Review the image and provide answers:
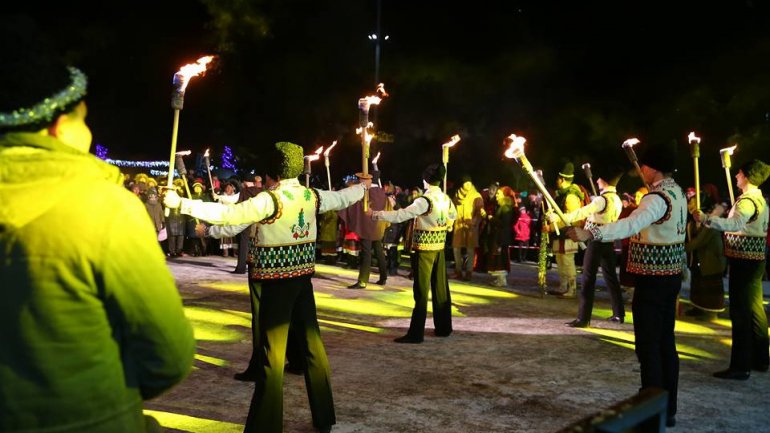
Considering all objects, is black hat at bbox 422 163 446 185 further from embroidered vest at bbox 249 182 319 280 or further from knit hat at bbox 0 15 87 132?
knit hat at bbox 0 15 87 132

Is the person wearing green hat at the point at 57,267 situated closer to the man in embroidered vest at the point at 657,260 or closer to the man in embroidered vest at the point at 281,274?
the man in embroidered vest at the point at 281,274

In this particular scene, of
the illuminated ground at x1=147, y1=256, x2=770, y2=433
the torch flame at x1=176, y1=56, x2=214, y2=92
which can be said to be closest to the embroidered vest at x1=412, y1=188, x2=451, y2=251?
the illuminated ground at x1=147, y1=256, x2=770, y2=433

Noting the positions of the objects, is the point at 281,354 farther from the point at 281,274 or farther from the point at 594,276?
the point at 594,276

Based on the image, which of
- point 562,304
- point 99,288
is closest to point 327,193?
point 99,288

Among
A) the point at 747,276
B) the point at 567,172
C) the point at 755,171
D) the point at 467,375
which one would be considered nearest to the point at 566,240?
the point at 567,172

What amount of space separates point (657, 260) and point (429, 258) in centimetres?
321

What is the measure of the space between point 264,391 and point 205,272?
1017cm

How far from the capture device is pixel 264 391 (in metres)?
4.93

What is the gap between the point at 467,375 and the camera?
7.03m

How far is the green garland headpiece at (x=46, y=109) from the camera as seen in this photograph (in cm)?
207

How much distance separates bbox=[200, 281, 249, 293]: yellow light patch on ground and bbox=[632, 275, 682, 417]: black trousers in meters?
7.70

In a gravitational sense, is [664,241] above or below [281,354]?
above

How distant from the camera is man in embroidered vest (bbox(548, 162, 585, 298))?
1120cm

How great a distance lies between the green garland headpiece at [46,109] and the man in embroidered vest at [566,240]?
9.53 m
